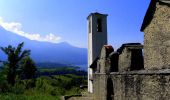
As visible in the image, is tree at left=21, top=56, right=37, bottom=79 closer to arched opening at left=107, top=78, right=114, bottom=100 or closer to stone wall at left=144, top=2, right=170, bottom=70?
arched opening at left=107, top=78, right=114, bottom=100

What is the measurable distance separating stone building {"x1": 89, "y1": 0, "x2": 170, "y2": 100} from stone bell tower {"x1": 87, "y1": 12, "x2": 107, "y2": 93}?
48.7ft

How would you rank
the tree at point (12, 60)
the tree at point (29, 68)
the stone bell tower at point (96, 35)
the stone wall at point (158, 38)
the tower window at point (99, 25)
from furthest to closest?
1. the tree at point (29, 68)
2. the tree at point (12, 60)
3. the tower window at point (99, 25)
4. the stone bell tower at point (96, 35)
5. the stone wall at point (158, 38)

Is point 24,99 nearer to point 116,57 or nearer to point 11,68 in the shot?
point 116,57

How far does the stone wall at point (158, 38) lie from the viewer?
1488 centimetres

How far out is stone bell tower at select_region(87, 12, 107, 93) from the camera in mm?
34406

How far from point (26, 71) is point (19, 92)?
83.7 feet

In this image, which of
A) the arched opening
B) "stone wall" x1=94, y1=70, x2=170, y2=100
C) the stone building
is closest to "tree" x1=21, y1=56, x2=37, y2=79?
the stone building

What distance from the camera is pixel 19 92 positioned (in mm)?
36406

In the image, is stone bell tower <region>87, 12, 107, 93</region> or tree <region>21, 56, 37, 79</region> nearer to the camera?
stone bell tower <region>87, 12, 107, 93</region>

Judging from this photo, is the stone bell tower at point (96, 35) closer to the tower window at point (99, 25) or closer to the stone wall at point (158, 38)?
the tower window at point (99, 25)

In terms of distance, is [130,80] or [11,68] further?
[11,68]

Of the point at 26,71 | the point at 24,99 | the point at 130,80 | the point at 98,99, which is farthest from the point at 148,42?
the point at 26,71

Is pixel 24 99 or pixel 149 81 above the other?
pixel 149 81

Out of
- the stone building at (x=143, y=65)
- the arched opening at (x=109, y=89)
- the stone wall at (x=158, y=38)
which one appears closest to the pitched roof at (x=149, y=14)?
the stone building at (x=143, y=65)
